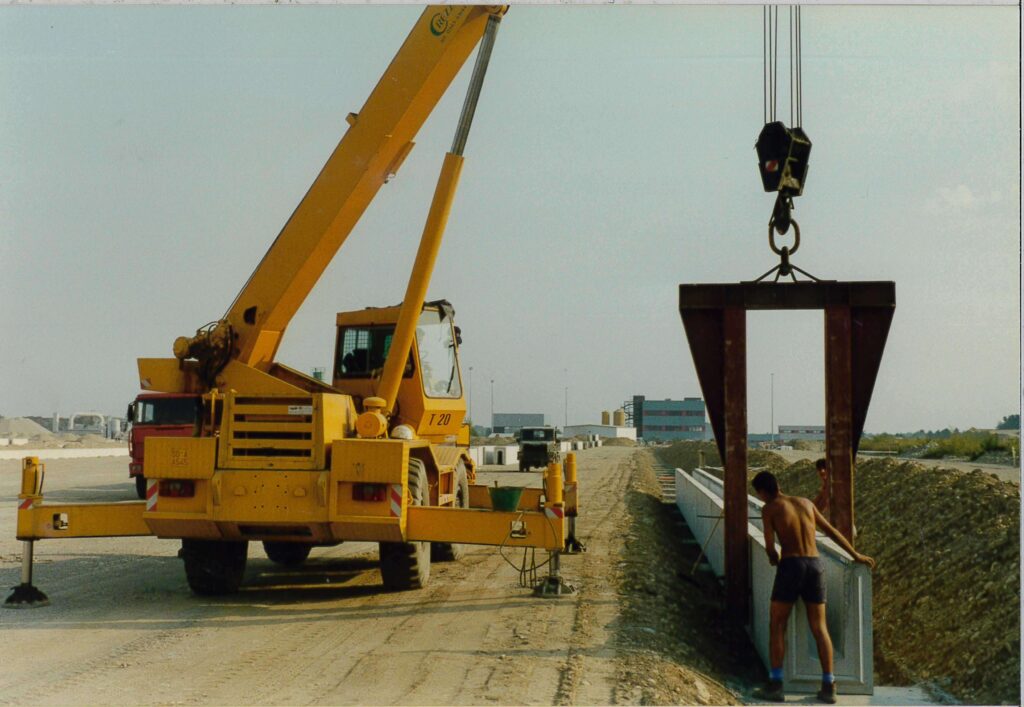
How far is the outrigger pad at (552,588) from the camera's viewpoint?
31.6ft

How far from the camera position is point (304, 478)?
8789mm

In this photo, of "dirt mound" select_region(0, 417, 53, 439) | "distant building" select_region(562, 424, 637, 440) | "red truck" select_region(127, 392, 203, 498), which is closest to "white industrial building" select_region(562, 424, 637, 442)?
"distant building" select_region(562, 424, 637, 440)

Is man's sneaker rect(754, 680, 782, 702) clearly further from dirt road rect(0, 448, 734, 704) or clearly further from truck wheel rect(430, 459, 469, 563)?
truck wheel rect(430, 459, 469, 563)

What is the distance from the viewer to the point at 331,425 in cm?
903

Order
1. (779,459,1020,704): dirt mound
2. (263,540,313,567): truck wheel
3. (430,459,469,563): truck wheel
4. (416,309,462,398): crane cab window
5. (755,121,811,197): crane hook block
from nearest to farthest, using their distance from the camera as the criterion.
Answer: (779,459,1020,704): dirt mound < (755,121,811,197): crane hook block < (416,309,462,398): crane cab window < (430,459,469,563): truck wheel < (263,540,313,567): truck wheel

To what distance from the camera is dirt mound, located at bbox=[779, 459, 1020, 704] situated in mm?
7605

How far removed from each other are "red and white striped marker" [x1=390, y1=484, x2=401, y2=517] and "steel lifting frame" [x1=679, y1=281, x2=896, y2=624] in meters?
3.11

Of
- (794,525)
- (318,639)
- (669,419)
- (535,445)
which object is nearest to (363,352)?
(318,639)

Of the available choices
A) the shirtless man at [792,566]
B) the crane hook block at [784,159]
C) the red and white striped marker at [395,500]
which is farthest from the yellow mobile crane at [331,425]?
the crane hook block at [784,159]

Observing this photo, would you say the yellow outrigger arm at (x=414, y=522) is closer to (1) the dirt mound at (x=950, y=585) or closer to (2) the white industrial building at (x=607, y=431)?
(1) the dirt mound at (x=950, y=585)

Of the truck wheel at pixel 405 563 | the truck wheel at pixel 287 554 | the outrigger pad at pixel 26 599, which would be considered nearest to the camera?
the outrigger pad at pixel 26 599

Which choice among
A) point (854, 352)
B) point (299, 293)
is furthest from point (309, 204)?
point (854, 352)

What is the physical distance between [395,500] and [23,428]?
94.3m

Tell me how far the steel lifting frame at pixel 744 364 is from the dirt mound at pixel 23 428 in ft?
265
